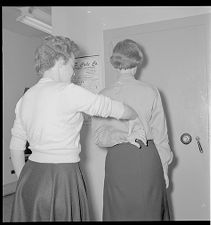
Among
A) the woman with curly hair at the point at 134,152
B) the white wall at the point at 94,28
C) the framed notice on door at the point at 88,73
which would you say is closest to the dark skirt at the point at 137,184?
the woman with curly hair at the point at 134,152

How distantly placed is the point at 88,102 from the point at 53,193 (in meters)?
0.30

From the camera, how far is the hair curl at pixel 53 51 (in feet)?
2.79

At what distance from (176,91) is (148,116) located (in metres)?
0.39

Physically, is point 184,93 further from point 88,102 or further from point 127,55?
point 88,102

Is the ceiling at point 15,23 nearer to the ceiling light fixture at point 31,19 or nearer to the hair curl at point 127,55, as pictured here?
the ceiling light fixture at point 31,19

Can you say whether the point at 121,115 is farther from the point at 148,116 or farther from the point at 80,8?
the point at 80,8

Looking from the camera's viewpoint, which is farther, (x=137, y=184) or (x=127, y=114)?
(x=137, y=184)

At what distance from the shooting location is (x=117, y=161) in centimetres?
105

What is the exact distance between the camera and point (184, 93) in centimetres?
137

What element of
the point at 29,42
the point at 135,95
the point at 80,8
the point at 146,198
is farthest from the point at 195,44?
the point at 29,42

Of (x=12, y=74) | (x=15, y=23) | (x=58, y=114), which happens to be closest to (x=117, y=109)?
(x=58, y=114)

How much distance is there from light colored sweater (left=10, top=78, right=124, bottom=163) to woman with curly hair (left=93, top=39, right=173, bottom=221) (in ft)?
0.75

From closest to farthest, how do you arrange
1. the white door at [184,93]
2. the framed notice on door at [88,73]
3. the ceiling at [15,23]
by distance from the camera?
the white door at [184,93] < the framed notice on door at [88,73] < the ceiling at [15,23]

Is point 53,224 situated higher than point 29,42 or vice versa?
point 29,42
